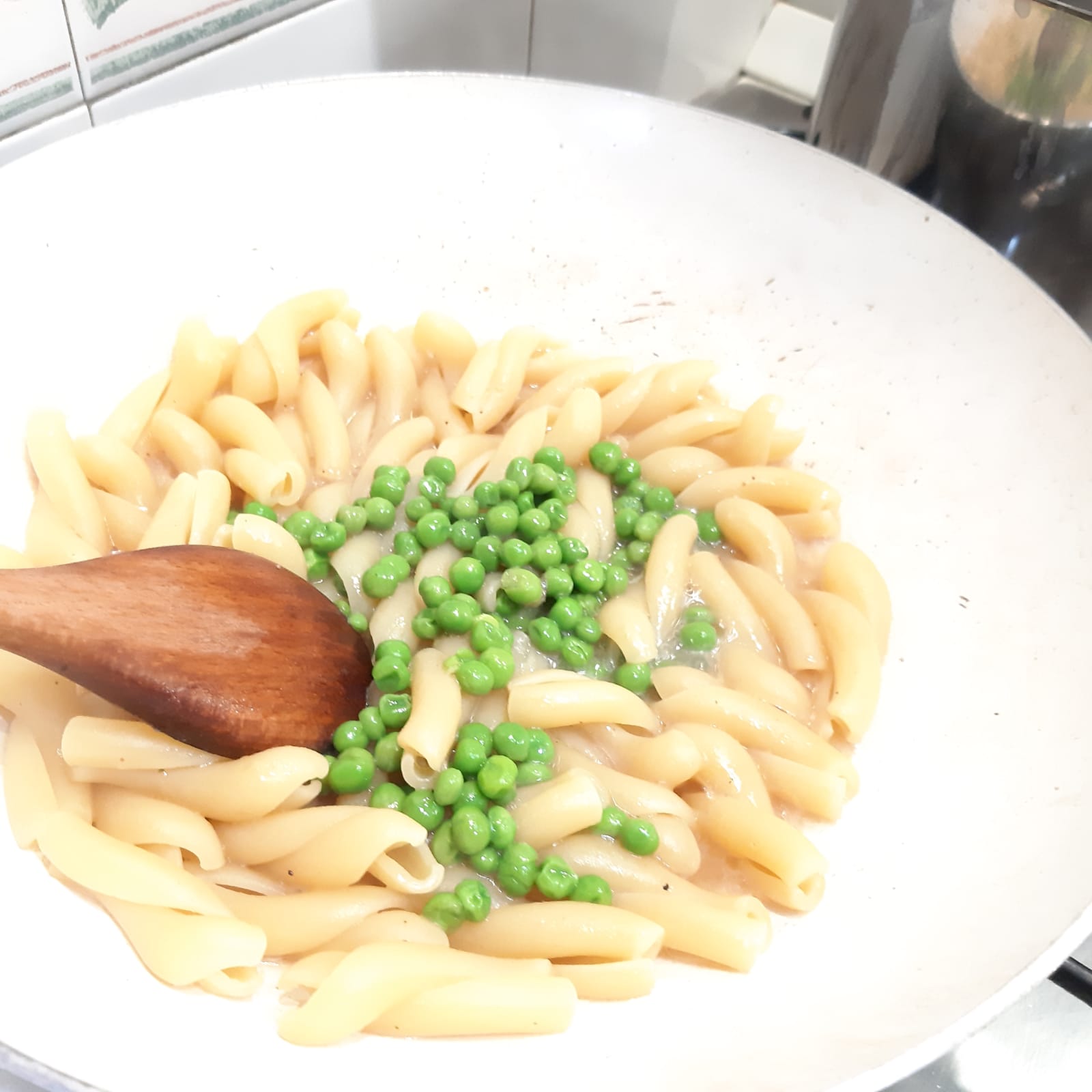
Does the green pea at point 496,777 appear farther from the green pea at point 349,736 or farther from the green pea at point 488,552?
the green pea at point 488,552

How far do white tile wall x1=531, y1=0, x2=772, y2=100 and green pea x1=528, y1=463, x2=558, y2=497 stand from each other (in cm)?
101

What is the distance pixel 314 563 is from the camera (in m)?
1.24

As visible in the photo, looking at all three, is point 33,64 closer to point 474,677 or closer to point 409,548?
point 409,548

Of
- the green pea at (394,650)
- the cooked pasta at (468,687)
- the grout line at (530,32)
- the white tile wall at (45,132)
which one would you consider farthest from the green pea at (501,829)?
the grout line at (530,32)

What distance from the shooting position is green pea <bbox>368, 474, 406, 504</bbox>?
4.11ft

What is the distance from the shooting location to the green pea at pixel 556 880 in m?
0.96

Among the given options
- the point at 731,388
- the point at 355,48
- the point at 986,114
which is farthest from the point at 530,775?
the point at 355,48

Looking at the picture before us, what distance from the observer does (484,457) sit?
4.34 feet

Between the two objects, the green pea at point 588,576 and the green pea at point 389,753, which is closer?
the green pea at point 389,753

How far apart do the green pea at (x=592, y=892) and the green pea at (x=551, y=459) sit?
0.54m

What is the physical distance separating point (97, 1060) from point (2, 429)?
0.70m

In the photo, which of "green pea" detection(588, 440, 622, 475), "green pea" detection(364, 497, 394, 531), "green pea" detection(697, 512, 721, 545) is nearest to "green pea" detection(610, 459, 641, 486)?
"green pea" detection(588, 440, 622, 475)

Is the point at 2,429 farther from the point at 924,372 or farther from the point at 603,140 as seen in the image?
the point at 924,372

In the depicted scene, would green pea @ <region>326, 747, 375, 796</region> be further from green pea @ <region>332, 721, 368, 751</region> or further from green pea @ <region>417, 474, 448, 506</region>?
green pea @ <region>417, 474, 448, 506</region>
